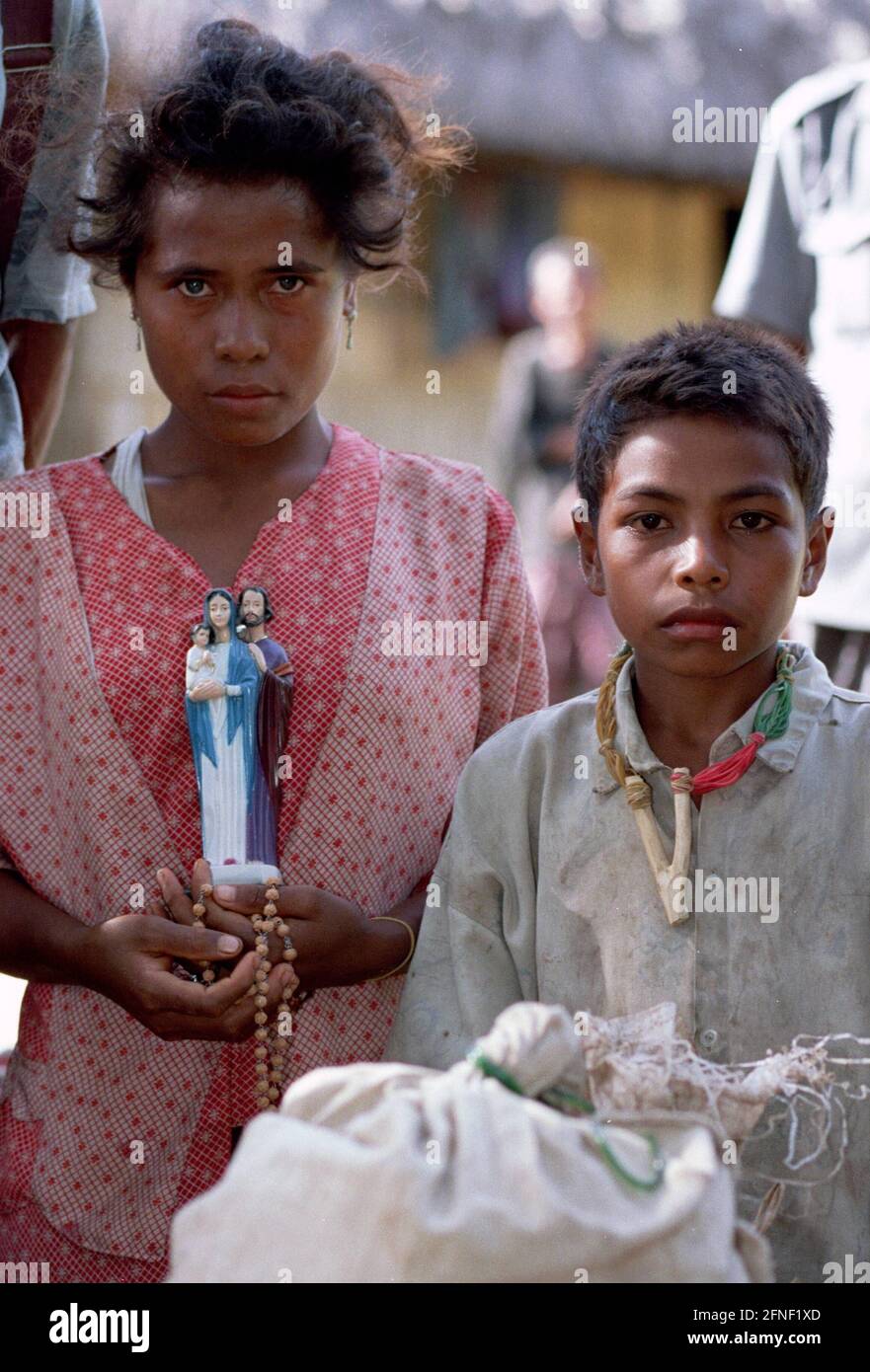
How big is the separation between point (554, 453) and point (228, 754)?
617 cm

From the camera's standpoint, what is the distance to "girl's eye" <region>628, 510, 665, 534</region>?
234 cm

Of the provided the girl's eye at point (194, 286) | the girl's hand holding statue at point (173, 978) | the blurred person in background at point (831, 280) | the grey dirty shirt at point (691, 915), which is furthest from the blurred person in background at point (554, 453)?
the girl's hand holding statue at point (173, 978)

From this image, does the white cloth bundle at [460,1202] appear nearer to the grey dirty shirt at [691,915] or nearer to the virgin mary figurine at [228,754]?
the grey dirty shirt at [691,915]

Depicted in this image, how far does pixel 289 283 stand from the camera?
2541 millimetres

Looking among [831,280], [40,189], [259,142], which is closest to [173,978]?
[259,142]

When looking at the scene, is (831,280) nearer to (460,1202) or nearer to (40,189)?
(40,189)

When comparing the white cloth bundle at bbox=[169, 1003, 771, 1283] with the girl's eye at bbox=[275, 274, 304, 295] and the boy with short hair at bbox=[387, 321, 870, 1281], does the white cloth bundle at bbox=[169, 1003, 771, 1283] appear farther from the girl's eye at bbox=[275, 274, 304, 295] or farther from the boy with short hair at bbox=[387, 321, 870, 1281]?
the girl's eye at bbox=[275, 274, 304, 295]

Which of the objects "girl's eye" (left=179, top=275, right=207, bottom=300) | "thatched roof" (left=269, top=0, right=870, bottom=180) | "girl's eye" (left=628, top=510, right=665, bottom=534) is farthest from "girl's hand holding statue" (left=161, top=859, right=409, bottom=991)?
"thatched roof" (left=269, top=0, right=870, bottom=180)

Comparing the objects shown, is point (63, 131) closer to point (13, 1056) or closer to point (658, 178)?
point (13, 1056)

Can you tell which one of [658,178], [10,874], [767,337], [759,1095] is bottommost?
[759,1095]

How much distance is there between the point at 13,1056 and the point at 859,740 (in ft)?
4.64

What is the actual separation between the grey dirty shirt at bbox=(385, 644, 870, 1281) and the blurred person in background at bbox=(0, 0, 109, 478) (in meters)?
1.23

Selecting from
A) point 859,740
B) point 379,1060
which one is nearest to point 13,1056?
point 379,1060
